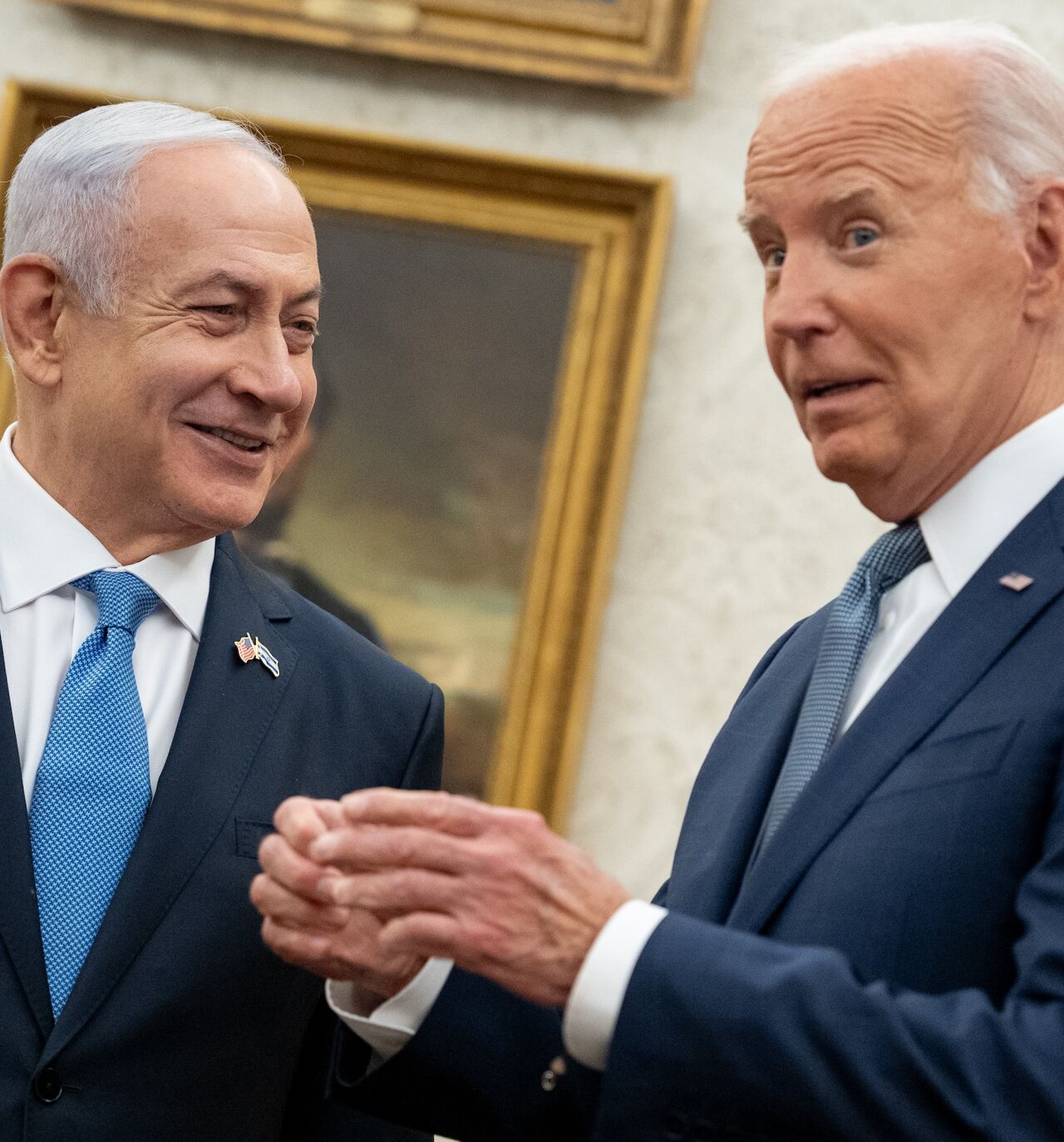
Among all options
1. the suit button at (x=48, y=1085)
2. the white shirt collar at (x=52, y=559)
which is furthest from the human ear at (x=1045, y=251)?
the suit button at (x=48, y=1085)

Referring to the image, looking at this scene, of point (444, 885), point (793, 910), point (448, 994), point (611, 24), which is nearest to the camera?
point (444, 885)

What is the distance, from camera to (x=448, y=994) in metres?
1.81

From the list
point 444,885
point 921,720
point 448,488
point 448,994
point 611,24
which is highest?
point 611,24

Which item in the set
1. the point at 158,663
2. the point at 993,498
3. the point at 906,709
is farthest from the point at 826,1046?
the point at 158,663

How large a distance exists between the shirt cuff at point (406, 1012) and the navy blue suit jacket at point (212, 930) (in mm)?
367

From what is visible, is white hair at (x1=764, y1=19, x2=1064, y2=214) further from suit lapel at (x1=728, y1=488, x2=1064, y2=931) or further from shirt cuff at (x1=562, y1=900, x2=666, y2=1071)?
shirt cuff at (x1=562, y1=900, x2=666, y2=1071)

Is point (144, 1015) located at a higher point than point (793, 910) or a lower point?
lower

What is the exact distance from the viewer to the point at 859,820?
166 cm

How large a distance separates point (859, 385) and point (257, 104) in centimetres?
260

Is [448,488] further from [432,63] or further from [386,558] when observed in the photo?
[432,63]

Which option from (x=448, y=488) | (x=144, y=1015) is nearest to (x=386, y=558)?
(x=448, y=488)

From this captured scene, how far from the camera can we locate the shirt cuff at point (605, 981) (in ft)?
5.04

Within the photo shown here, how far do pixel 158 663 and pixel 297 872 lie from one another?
712 millimetres

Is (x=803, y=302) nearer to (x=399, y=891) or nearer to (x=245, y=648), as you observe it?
(x=399, y=891)
